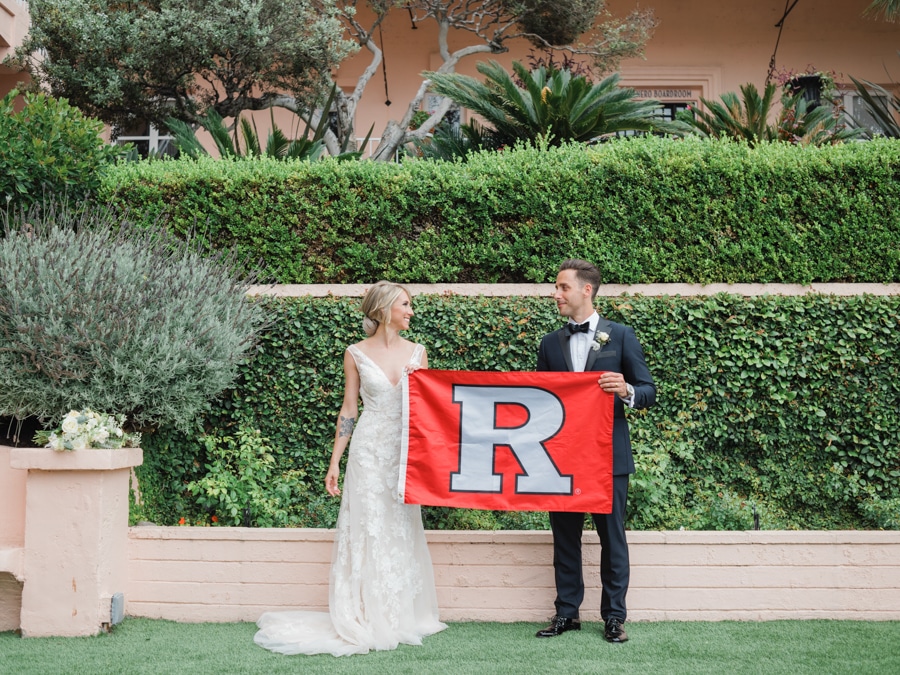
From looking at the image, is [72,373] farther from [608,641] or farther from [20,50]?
[20,50]

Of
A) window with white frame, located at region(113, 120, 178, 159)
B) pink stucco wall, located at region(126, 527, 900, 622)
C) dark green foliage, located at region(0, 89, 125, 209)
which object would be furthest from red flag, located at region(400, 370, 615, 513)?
window with white frame, located at region(113, 120, 178, 159)

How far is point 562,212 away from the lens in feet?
24.4

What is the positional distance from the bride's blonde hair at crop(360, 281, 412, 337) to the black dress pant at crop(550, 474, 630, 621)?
5.36 feet

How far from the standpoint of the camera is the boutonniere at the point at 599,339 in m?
5.27

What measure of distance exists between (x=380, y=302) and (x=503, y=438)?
1144mm

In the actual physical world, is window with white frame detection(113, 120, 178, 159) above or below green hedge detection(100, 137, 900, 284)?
above

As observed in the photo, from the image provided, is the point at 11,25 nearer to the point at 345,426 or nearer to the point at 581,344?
the point at 345,426

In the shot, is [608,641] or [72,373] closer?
[608,641]

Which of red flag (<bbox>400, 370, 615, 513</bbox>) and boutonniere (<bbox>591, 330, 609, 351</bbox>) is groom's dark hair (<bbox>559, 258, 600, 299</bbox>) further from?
red flag (<bbox>400, 370, 615, 513</bbox>)

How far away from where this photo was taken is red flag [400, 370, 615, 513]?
5.27m

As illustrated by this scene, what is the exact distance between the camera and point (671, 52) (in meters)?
15.5

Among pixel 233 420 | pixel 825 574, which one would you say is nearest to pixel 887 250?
pixel 825 574

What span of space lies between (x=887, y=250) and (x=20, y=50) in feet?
38.8

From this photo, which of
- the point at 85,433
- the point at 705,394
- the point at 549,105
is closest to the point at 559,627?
the point at 705,394
